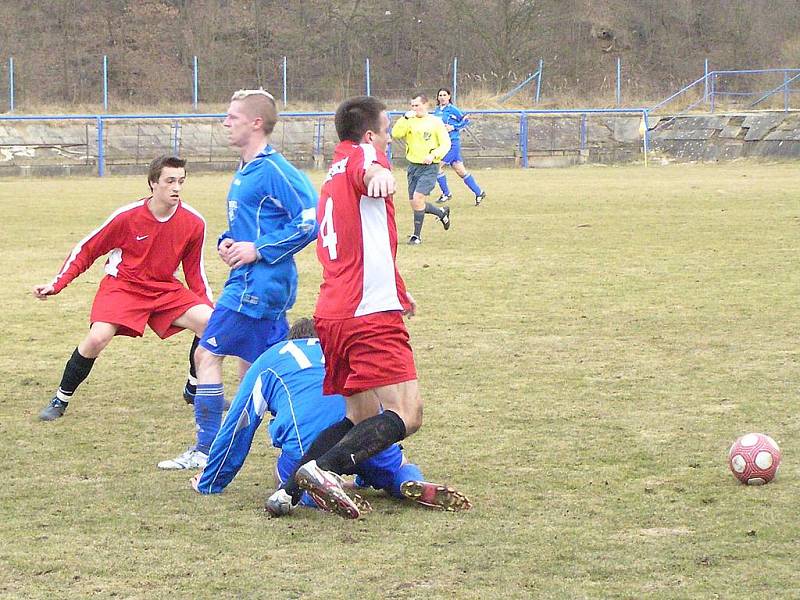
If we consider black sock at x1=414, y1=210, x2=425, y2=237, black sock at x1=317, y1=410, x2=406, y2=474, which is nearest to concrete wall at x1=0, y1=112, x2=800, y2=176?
black sock at x1=414, y1=210, x2=425, y2=237

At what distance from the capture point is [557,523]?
4.41 metres

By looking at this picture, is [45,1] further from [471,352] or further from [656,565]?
[656,565]

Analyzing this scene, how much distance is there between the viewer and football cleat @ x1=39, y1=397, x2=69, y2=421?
6352 mm

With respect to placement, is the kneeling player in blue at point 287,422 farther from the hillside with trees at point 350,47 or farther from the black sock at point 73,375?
the hillside with trees at point 350,47

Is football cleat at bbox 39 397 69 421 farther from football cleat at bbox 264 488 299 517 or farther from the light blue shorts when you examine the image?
football cleat at bbox 264 488 299 517

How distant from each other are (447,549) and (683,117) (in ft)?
113

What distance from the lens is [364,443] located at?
4.48 meters

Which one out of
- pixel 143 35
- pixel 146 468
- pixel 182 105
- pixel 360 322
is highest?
pixel 143 35

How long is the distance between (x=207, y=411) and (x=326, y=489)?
1233 mm

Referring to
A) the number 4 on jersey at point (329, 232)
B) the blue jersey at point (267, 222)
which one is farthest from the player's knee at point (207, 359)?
the number 4 on jersey at point (329, 232)

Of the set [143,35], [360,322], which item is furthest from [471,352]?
[143,35]

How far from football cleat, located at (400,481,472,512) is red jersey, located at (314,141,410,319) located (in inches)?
26.8

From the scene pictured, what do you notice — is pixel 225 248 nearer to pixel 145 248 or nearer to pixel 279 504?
pixel 279 504

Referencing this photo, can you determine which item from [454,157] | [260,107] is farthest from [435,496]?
[454,157]
